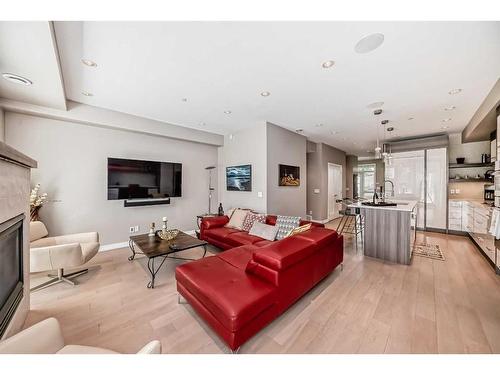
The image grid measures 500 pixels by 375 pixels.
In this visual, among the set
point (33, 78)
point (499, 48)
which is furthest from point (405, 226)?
point (33, 78)

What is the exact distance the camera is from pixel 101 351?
99cm

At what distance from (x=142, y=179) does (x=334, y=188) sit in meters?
6.22

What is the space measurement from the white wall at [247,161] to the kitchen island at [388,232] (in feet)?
6.60

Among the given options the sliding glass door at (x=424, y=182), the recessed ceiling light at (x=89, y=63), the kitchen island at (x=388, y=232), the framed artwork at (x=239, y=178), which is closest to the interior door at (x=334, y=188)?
the sliding glass door at (x=424, y=182)

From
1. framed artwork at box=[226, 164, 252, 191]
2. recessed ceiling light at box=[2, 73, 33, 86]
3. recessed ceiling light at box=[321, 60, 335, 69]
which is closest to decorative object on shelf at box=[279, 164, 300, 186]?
framed artwork at box=[226, 164, 252, 191]

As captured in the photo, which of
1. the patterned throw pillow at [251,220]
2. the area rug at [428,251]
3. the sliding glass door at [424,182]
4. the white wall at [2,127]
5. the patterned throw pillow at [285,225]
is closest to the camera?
the white wall at [2,127]

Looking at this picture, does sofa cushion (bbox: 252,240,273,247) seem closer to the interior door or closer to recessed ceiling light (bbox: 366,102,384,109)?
recessed ceiling light (bbox: 366,102,384,109)

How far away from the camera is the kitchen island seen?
118 inches

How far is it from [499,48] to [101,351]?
13.3 ft

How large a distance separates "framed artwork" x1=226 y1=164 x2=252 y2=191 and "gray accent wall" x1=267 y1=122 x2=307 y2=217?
22.1 inches

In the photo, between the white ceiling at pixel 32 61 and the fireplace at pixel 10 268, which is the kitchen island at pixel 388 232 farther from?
the white ceiling at pixel 32 61

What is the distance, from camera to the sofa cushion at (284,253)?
167cm

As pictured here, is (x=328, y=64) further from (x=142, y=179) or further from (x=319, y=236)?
(x=142, y=179)

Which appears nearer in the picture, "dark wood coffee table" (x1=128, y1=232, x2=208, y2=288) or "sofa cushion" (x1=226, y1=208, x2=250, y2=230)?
"dark wood coffee table" (x1=128, y1=232, x2=208, y2=288)
